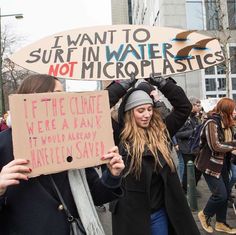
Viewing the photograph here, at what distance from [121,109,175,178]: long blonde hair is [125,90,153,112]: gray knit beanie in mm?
57

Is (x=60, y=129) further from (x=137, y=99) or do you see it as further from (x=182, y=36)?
(x=182, y=36)

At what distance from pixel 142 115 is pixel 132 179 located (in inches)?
20.1

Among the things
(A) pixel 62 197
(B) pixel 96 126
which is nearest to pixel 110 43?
(B) pixel 96 126

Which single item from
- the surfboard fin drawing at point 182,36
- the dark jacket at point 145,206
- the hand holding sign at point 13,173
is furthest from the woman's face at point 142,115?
the hand holding sign at point 13,173

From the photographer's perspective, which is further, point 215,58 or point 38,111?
point 215,58

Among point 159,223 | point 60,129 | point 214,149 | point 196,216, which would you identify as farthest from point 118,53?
point 196,216

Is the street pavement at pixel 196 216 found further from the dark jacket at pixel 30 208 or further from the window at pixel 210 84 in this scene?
the window at pixel 210 84

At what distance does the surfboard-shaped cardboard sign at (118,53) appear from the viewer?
3.46 metres

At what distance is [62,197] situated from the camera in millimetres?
1993

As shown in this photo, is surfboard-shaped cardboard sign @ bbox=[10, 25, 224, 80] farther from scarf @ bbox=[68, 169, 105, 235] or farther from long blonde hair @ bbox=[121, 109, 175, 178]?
scarf @ bbox=[68, 169, 105, 235]

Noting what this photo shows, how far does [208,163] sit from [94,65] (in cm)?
234

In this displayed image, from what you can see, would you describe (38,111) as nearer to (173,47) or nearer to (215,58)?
(173,47)

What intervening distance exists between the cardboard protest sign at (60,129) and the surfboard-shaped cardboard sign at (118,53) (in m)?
1.36

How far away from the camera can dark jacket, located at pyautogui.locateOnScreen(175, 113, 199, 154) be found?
300 inches
